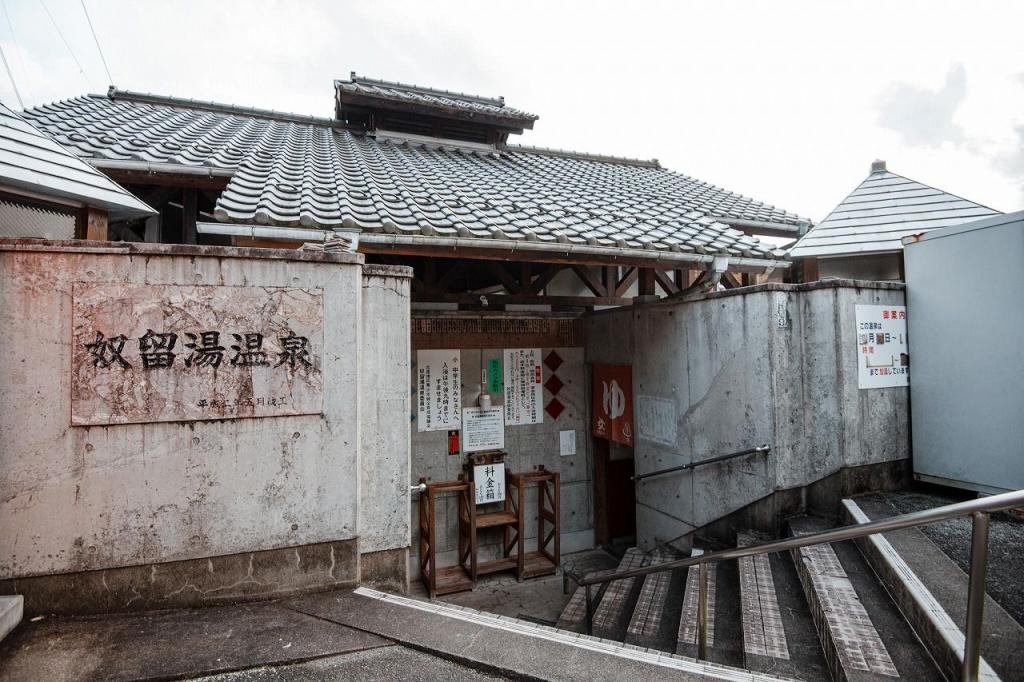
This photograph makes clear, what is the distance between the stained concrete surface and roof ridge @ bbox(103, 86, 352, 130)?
9.81 m

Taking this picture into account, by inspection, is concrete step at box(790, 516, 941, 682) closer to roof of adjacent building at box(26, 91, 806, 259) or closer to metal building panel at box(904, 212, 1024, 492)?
metal building panel at box(904, 212, 1024, 492)

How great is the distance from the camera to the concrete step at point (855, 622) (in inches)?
128

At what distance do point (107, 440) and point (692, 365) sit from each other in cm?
621

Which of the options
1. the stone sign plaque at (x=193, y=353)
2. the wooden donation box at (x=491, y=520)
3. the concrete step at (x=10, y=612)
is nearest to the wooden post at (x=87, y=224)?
the stone sign plaque at (x=193, y=353)

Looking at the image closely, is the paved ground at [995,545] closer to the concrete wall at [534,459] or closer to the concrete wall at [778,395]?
the concrete wall at [778,395]

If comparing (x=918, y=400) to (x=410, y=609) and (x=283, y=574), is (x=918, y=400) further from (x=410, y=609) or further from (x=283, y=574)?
(x=283, y=574)

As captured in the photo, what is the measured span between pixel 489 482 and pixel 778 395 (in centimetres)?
481

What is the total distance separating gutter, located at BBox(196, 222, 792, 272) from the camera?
4.15 metres

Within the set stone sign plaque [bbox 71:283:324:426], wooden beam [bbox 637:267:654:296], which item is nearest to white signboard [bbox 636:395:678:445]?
wooden beam [bbox 637:267:654:296]

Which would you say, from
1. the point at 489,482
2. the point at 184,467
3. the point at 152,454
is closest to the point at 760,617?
the point at 184,467

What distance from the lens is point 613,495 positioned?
30.5ft

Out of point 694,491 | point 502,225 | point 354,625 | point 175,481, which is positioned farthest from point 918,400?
point 175,481

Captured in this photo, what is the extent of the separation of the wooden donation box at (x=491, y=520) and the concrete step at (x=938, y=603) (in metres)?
4.78

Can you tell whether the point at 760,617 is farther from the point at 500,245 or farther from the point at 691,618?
the point at 500,245
